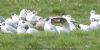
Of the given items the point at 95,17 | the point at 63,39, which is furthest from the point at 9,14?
the point at 63,39

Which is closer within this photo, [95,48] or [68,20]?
[95,48]

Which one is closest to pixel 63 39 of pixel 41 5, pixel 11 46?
pixel 11 46

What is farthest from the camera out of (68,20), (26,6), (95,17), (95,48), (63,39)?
(26,6)

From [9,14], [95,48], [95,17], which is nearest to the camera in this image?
[95,48]

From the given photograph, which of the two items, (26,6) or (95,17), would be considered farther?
(26,6)

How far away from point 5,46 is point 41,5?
8048 mm

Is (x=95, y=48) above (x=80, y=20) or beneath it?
beneath

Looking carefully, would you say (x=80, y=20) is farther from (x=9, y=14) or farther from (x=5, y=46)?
(x=5, y=46)

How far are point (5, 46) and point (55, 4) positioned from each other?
8.11 m

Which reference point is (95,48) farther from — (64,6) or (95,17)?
(64,6)

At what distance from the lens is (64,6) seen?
1468cm

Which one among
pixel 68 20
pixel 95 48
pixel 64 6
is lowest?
pixel 95 48

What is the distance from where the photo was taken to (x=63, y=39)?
7.38 m

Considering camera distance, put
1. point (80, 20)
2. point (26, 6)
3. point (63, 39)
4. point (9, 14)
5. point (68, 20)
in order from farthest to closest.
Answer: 1. point (26, 6)
2. point (9, 14)
3. point (80, 20)
4. point (68, 20)
5. point (63, 39)
